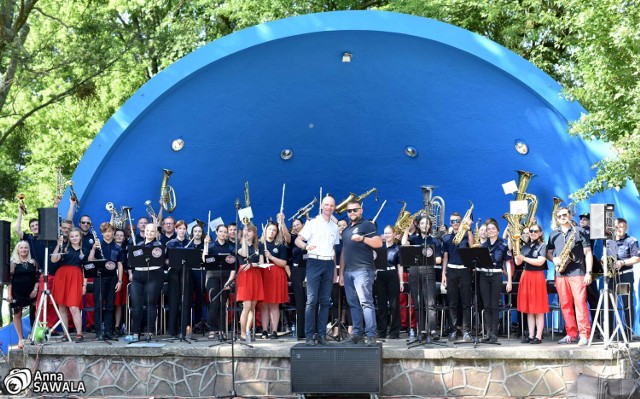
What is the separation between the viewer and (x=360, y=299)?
1105 cm

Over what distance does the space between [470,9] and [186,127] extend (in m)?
8.31

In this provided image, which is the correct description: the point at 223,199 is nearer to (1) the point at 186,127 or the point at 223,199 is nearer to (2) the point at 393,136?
(1) the point at 186,127

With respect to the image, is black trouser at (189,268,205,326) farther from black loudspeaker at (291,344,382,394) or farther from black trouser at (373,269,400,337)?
black loudspeaker at (291,344,382,394)

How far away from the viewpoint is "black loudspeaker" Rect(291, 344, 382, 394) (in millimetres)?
10219

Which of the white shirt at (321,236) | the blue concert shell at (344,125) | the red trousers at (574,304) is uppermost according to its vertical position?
the blue concert shell at (344,125)

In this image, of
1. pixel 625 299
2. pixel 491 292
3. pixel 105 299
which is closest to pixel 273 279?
pixel 105 299

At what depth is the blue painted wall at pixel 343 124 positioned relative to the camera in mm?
13828

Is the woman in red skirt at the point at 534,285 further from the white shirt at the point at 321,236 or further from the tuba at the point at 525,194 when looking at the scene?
the white shirt at the point at 321,236

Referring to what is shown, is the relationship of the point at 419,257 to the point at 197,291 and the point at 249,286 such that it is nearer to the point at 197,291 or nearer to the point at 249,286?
the point at 249,286

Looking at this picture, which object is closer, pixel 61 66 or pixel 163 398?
pixel 163 398

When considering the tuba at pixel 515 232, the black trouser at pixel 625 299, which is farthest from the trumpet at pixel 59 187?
the black trouser at pixel 625 299

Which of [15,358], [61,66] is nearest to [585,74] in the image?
[15,358]

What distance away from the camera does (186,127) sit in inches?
595

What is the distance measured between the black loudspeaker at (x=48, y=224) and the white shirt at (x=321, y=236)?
3.35 meters
